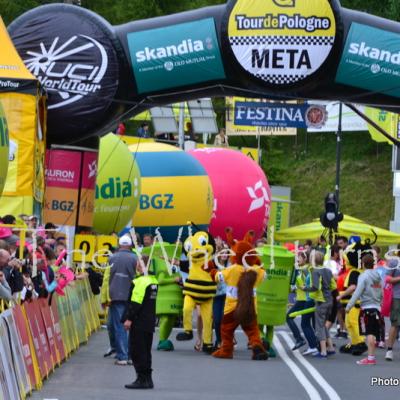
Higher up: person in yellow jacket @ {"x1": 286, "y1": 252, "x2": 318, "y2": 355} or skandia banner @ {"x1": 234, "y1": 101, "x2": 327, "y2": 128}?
skandia banner @ {"x1": 234, "y1": 101, "x2": 327, "y2": 128}

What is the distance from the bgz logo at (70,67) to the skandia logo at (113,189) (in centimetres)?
593

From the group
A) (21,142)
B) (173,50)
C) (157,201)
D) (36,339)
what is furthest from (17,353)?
(157,201)

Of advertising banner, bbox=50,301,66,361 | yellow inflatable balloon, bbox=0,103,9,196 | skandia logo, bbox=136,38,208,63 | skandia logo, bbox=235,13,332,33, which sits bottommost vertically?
advertising banner, bbox=50,301,66,361

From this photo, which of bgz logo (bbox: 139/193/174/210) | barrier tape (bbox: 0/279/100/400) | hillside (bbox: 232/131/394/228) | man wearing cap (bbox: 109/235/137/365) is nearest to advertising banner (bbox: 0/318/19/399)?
barrier tape (bbox: 0/279/100/400)

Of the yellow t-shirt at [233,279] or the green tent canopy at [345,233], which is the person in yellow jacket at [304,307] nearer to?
the yellow t-shirt at [233,279]

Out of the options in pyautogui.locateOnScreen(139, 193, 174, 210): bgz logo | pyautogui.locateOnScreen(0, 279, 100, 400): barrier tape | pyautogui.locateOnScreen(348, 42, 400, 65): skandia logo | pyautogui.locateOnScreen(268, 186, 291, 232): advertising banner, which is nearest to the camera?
pyautogui.locateOnScreen(0, 279, 100, 400): barrier tape

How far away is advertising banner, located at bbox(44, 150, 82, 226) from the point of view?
22828mm

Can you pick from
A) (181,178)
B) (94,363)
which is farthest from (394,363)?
(181,178)

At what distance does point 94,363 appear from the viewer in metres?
18.2

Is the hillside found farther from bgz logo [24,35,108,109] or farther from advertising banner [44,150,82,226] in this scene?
bgz logo [24,35,108,109]

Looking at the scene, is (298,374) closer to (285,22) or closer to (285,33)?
(285,33)

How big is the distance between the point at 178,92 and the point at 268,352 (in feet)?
16.5

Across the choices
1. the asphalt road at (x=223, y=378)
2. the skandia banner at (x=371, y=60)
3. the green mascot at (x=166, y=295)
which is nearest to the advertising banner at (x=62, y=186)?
the green mascot at (x=166, y=295)

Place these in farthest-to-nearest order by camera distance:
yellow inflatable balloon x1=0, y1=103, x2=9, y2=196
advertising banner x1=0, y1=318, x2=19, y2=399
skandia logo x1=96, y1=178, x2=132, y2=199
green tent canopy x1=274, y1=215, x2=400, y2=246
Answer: green tent canopy x1=274, y1=215, x2=400, y2=246 < skandia logo x1=96, y1=178, x2=132, y2=199 < yellow inflatable balloon x1=0, y1=103, x2=9, y2=196 < advertising banner x1=0, y1=318, x2=19, y2=399
